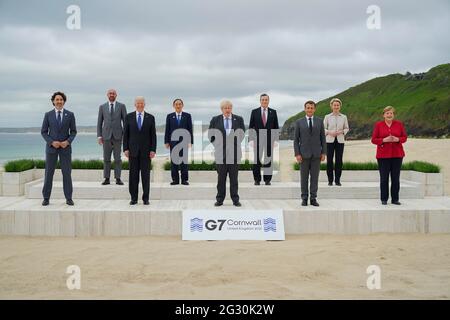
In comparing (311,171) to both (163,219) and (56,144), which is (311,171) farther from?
(56,144)

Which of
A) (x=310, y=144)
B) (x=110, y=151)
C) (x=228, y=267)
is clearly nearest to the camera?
(x=228, y=267)

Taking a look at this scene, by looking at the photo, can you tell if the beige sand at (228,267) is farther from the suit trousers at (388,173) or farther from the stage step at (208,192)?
the stage step at (208,192)

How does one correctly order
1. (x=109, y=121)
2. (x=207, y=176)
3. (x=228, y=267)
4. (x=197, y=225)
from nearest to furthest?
1. (x=228, y=267)
2. (x=197, y=225)
3. (x=109, y=121)
4. (x=207, y=176)

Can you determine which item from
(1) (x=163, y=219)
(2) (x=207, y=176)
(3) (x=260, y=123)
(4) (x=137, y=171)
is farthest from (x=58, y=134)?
(3) (x=260, y=123)

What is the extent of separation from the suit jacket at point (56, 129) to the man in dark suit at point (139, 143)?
0.89 m

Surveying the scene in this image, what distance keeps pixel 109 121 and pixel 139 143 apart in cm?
145

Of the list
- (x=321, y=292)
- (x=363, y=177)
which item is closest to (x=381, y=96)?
(x=363, y=177)

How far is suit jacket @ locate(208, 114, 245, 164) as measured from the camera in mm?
7410

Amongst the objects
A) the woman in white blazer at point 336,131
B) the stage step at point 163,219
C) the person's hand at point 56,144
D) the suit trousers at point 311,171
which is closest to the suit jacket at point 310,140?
the suit trousers at point 311,171

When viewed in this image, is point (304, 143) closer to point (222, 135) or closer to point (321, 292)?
point (222, 135)

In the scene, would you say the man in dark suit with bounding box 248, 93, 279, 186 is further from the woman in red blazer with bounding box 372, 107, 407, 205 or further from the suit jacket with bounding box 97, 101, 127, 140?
the suit jacket with bounding box 97, 101, 127, 140

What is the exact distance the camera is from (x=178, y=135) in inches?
348

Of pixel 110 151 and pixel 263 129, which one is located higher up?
pixel 263 129
